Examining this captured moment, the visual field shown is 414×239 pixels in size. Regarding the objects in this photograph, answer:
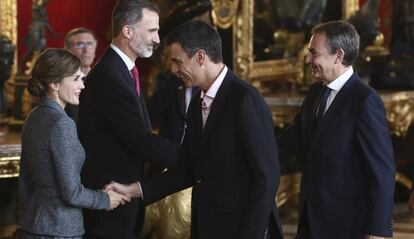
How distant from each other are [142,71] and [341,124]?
443 cm

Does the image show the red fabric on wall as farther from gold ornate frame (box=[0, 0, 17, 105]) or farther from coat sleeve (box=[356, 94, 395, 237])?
coat sleeve (box=[356, 94, 395, 237])

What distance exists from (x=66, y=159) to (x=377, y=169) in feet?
4.37

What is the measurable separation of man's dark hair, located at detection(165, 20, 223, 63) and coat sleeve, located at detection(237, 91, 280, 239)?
258 millimetres

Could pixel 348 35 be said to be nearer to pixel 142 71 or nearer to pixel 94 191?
pixel 94 191

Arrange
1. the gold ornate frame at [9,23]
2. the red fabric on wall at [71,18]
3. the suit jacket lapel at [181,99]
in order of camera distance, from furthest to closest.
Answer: the red fabric on wall at [71,18] → the gold ornate frame at [9,23] → the suit jacket lapel at [181,99]

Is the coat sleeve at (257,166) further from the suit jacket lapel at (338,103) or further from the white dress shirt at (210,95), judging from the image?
the suit jacket lapel at (338,103)

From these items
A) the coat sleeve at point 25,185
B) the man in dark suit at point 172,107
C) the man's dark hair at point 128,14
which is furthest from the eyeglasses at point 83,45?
the coat sleeve at point 25,185

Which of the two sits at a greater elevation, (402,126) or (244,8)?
(244,8)

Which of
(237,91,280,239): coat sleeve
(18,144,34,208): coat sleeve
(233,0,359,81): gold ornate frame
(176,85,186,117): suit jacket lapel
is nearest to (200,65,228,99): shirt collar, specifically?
(237,91,280,239): coat sleeve

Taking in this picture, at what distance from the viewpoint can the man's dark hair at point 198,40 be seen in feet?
14.3

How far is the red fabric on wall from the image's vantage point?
7953mm

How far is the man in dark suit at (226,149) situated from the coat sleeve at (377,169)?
1.41 feet

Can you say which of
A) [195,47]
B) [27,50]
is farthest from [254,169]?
[27,50]

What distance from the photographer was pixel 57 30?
8320 millimetres
